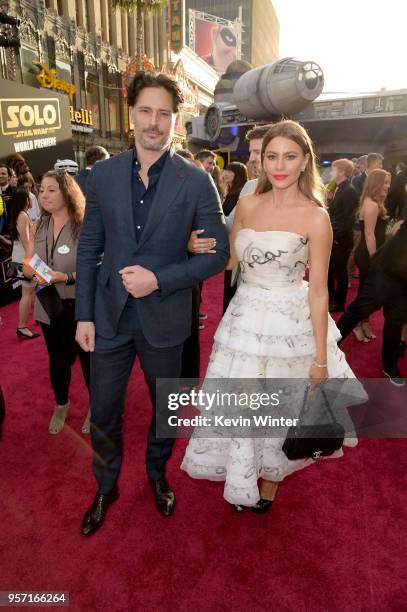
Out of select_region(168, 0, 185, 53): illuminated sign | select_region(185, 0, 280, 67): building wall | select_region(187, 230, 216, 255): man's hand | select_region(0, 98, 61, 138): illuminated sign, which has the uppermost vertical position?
select_region(185, 0, 280, 67): building wall

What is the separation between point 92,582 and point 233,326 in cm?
140

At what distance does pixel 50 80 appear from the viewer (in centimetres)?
1859

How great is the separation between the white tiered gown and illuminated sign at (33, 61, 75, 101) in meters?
20.1

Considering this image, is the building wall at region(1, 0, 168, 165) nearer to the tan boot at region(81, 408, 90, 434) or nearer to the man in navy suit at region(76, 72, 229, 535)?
the tan boot at region(81, 408, 90, 434)

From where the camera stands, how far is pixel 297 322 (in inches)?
81.4

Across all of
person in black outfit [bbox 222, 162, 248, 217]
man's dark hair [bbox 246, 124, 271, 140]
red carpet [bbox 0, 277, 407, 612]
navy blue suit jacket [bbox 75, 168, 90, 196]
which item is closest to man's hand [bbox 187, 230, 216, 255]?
red carpet [bbox 0, 277, 407, 612]

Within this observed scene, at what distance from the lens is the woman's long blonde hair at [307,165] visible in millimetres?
1916

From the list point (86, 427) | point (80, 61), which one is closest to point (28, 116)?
point (86, 427)

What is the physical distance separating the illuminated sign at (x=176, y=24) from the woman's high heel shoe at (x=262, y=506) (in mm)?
36372

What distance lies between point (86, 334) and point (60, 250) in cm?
101

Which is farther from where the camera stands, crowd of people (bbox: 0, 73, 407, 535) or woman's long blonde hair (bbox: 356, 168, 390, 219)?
Result: woman's long blonde hair (bbox: 356, 168, 390, 219)

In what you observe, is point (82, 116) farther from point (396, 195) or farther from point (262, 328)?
point (262, 328)

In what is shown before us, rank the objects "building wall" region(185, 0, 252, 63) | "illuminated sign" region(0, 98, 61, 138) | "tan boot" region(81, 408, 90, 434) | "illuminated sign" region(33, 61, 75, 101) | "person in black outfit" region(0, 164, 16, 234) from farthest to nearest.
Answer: "building wall" region(185, 0, 252, 63), "illuminated sign" region(33, 61, 75, 101), "illuminated sign" region(0, 98, 61, 138), "person in black outfit" region(0, 164, 16, 234), "tan boot" region(81, 408, 90, 434)

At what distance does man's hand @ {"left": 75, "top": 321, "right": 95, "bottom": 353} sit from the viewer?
1992mm
